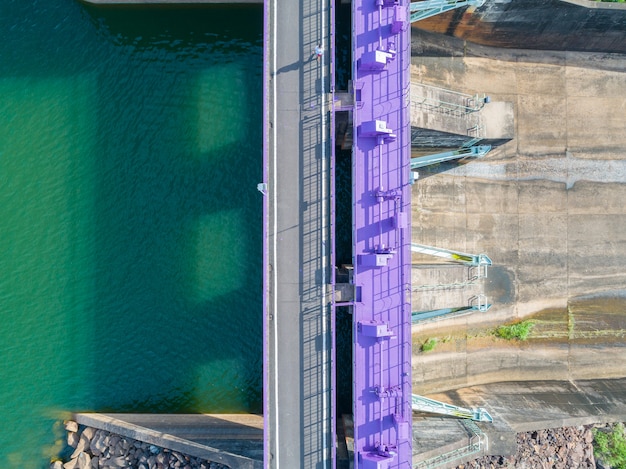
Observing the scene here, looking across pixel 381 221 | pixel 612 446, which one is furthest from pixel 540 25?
pixel 612 446

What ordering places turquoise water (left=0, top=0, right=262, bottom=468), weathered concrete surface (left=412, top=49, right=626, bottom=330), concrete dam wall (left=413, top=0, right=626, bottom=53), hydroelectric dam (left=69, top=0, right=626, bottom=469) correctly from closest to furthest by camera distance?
hydroelectric dam (left=69, top=0, right=626, bottom=469), concrete dam wall (left=413, top=0, right=626, bottom=53), turquoise water (left=0, top=0, right=262, bottom=468), weathered concrete surface (left=412, top=49, right=626, bottom=330)

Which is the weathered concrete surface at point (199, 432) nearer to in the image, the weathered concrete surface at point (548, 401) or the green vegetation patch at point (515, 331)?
the weathered concrete surface at point (548, 401)

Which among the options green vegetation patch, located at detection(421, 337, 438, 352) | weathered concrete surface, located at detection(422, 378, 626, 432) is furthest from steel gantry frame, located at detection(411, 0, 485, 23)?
weathered concrete surface, located at detection(422, 378, 626, 432)

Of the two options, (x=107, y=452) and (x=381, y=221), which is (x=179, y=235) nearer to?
(x=381, y=221)

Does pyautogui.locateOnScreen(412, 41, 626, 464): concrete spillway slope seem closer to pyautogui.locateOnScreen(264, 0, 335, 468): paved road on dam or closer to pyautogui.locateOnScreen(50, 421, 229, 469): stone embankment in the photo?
pyautogui.locateOnScreen(264, 0, 335, 468): paved road on dam

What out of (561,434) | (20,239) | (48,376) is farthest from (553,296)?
(20,239)

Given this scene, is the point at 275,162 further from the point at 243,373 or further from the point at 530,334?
the point at 530,334
